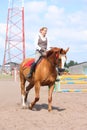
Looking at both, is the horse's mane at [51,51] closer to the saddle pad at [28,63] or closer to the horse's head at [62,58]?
the horse's head at [62,58]

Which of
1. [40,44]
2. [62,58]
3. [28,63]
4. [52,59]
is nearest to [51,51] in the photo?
[52,59]

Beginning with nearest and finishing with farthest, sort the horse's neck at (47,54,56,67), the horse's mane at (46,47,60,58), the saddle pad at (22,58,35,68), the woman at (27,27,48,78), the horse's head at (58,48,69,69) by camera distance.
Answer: the horse's head at (58,48,69,69)
the horse's mane at (46,47,60,58)
the horse's neck at (47,54,56,67)
the woman at (27,27,48,78)
the saddle pad at (22,58,35,68)

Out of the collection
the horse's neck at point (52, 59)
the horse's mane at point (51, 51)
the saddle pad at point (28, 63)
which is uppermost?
the horse's mane at point (51, 51)

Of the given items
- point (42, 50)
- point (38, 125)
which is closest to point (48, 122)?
point (38, 125)

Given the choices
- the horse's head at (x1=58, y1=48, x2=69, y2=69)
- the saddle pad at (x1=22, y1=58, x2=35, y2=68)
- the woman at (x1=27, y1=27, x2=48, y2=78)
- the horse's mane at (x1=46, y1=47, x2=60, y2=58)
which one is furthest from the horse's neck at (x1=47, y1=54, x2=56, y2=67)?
the saddle pad at (x1=22, y1=58, x2=35, y2=68)

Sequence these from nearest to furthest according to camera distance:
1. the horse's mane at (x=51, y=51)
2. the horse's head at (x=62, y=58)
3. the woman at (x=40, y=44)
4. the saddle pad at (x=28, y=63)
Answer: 1. the horse's head at (x=62, y=58)
2. the horse's mane at (x=51, y=51)
3. the woman at (x=40, y=44)
4. the saddle pad at (x=28, y=63)

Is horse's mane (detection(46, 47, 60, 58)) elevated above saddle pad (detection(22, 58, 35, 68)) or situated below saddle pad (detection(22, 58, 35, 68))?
above

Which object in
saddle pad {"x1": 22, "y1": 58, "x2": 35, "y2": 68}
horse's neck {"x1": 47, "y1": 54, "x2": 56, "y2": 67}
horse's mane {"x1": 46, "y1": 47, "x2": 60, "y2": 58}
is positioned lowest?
saddle pad {"x1": 22, "y1": 58, "x2": 35, "y2": 68}

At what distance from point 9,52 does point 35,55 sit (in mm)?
62415

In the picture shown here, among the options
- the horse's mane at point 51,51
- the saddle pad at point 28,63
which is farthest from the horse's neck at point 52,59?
the saddle pad at point 28,63

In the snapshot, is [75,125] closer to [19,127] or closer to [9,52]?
[19,127]

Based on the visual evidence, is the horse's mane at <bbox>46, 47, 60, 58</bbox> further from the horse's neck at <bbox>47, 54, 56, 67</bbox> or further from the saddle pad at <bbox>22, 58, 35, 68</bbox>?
the saddle pad at <bbox>22, 58, 35, 68</bbox>

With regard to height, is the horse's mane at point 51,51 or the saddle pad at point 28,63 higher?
the horse's mane at point 51,51

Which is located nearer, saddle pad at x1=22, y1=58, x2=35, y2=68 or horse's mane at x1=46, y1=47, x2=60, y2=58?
horse's mane at x1=46, y1=47, x2=60, y2=58
